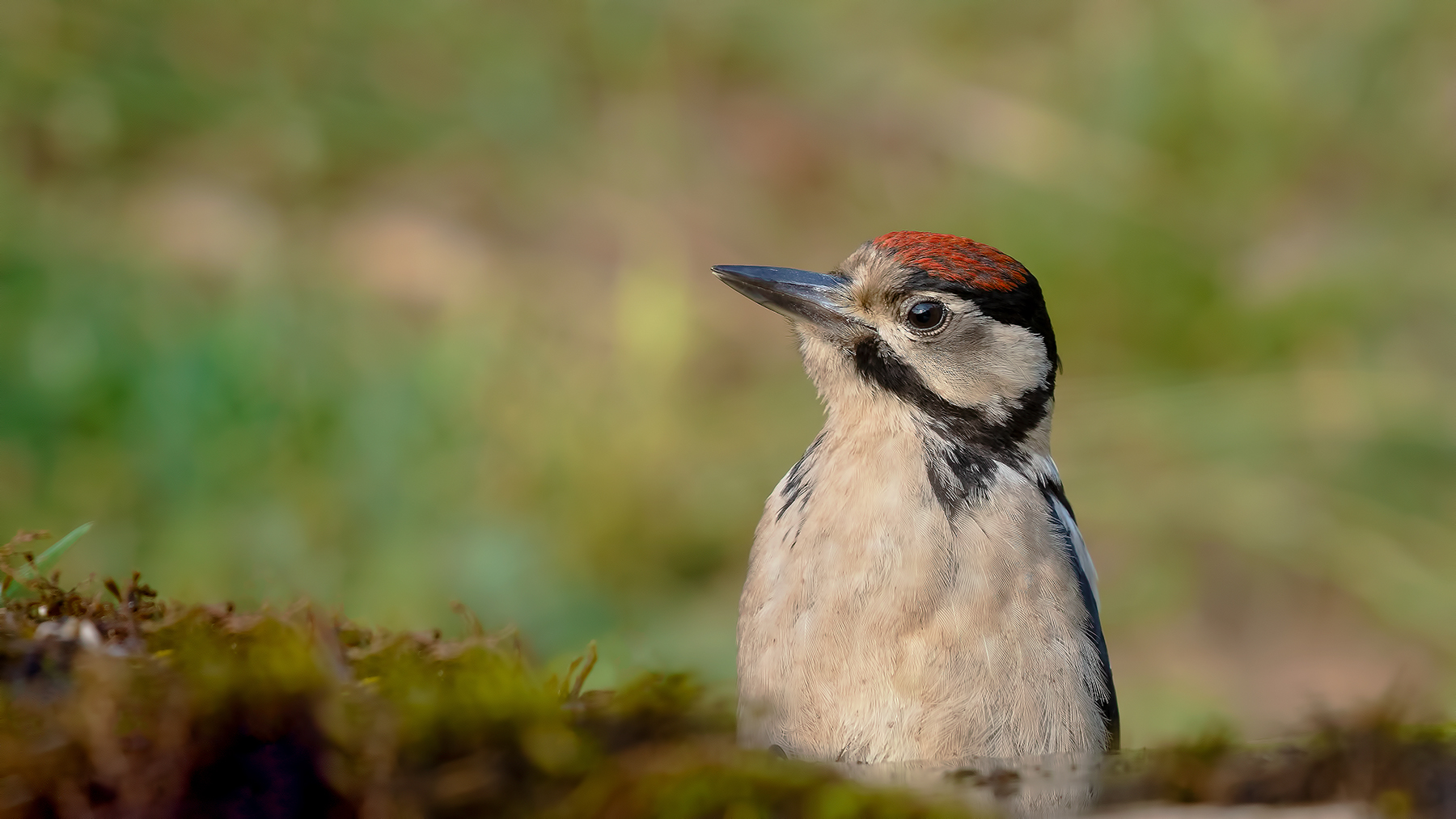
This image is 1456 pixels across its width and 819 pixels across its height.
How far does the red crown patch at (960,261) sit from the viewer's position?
9.47 ft

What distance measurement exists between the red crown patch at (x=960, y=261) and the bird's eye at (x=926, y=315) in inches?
2.8

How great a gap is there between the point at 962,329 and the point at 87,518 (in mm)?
3300

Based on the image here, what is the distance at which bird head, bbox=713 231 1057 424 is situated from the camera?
2.90 m

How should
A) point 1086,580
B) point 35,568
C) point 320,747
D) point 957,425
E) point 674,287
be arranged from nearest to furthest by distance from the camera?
point 320,747, point 35,568, point 1086,580, point 957,425, point 674,287

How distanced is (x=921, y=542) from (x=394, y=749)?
1.42 m

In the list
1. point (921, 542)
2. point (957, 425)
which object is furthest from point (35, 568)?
point (957, 425)

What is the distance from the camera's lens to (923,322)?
2939 mm

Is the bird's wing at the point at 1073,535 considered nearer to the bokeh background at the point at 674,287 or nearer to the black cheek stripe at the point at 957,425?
the black cheek stripe at the point at 957,425

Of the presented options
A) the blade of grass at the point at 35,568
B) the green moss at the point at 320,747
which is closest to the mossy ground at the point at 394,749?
the green moss at the point at 320,747

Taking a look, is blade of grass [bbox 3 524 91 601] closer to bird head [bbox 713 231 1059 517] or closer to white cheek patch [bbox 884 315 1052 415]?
bird head [bbox 713 231 1059 517]

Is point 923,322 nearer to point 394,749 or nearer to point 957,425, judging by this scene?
point 957,425

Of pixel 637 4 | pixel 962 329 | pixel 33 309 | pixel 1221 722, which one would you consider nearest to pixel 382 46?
pixel 637 4

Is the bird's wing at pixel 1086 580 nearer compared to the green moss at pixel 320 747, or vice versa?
the green moss at pixel 320 747

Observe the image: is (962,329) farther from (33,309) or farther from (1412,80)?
(1412,80)
